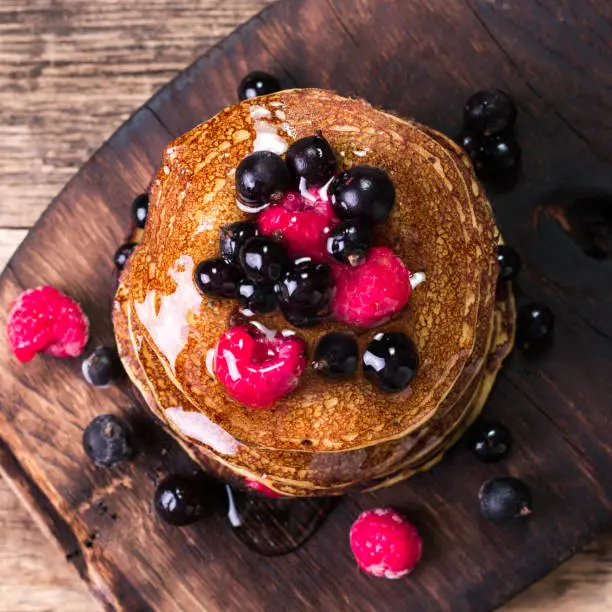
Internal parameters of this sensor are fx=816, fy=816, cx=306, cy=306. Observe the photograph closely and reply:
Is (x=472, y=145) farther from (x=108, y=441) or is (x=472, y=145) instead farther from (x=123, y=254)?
(x=108, y=441)

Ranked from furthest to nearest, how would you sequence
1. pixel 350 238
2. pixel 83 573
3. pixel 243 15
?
pixel 243 15 < pixel 83 573 < pixel 350 238

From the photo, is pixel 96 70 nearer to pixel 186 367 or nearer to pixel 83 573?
pixel 186 367

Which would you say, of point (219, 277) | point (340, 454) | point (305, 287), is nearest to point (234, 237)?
point (219, 277)

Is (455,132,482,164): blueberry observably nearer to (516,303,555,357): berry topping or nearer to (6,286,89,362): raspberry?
(516,303,555,357): berry topping

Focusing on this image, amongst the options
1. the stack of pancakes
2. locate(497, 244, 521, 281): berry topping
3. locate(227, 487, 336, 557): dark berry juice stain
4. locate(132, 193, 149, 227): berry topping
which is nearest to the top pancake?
the stack of pancakes

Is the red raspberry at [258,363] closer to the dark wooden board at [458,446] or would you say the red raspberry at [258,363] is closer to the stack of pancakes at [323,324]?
the stack of pancakes at [323,324]

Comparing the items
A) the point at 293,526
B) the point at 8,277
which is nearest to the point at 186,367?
the point at 293,526
